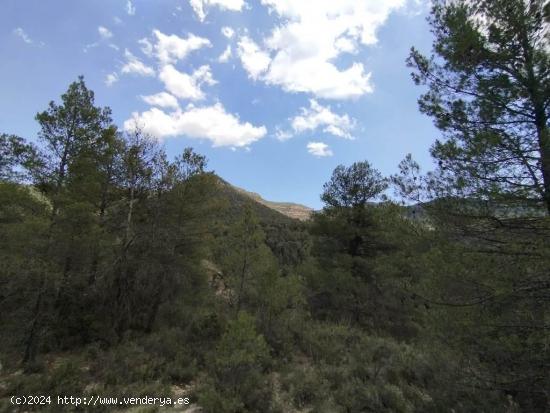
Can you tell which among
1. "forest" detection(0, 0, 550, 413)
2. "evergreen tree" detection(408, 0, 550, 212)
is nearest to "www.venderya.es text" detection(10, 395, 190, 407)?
"forest" detection(0, 0, 550, 413)

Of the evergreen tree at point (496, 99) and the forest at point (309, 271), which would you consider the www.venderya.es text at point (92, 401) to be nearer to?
the forest at point (309, 271)

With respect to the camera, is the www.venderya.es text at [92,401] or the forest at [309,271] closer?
the forest at [309,271]

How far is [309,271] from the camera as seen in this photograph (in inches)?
763

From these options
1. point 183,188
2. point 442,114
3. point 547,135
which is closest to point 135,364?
point 183,188

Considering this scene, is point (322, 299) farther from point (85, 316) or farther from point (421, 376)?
point (85, 316)

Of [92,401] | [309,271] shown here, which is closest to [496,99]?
[92,401]

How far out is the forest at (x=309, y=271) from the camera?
5633mm

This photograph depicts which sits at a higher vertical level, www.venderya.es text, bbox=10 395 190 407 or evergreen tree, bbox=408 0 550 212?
evergreen tree, bbox=408 0 550 212

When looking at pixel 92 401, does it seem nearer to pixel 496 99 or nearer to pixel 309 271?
pixel 496 99

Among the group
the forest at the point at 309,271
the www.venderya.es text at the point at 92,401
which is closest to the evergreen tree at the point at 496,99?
the forest at the point at 309,271

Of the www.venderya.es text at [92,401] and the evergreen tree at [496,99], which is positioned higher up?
the evergreen tree at [496,99]

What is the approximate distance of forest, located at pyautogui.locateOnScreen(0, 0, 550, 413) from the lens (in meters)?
5.63

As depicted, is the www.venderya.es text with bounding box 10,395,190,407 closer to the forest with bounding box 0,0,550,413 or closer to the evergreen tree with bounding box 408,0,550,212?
the forest with bounding box 0,0,550,413

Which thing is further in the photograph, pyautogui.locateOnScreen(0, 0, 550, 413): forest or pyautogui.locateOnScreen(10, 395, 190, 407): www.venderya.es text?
pyautogui.locateOnScreen(10, 395, 190, 407): www.venderya.es text
